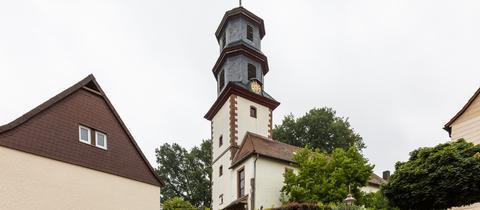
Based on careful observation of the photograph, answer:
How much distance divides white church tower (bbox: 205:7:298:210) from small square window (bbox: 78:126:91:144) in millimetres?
10708

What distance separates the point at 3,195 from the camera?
41.2 feet

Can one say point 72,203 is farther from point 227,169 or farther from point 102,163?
point 227,169

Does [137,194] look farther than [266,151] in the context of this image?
No

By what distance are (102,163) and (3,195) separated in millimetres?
3381

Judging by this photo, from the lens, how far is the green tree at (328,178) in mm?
21766

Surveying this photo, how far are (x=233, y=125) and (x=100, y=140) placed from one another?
12655 millimetres

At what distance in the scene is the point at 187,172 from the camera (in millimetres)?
45969

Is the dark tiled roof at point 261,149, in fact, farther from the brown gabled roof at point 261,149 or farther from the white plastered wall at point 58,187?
the white plastered wall at point 58,187

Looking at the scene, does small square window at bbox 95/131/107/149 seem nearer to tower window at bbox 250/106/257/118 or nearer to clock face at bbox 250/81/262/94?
tower window at bbox 250/106/257/118

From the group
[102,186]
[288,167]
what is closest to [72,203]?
[102,186]

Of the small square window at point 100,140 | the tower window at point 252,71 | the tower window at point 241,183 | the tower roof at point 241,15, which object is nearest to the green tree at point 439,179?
the small square window at point 100,140

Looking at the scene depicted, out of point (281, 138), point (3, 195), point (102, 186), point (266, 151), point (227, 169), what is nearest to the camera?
point (3, 195)

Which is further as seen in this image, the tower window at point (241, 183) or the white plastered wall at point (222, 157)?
the white plastered wall at point (222, 157)

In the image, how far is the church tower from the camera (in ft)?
90.2
